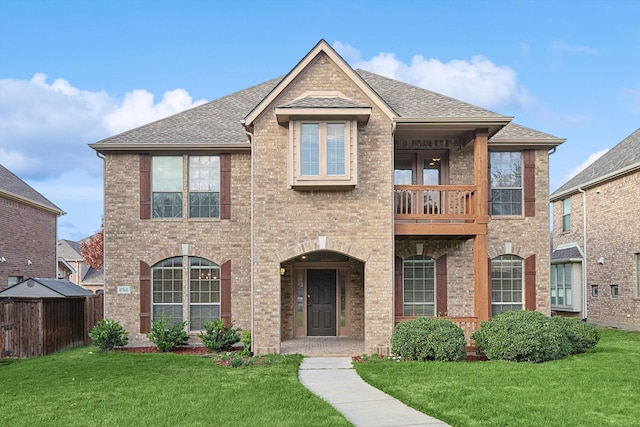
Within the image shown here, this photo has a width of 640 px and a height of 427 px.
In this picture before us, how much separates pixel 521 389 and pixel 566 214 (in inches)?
760

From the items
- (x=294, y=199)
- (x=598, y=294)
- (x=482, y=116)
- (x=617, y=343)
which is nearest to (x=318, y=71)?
(x=294, y=199)

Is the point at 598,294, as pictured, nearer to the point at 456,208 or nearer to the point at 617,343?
the point at 617,343

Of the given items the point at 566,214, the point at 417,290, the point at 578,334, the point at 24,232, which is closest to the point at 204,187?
the point at 417,290

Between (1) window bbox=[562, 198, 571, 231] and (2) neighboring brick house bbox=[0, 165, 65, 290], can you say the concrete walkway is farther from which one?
(1) window bbox=[562, 198, 571, 231]

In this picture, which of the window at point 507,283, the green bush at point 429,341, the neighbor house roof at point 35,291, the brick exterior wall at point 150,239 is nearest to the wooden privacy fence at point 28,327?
the neighbor house roof at point 35,291

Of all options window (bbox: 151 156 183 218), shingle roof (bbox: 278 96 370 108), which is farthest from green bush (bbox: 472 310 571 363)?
Result: window (bbox: 151 156 183 218)

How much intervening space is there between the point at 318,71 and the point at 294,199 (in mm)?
3271

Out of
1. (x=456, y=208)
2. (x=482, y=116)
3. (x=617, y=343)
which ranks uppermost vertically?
(x=482, y=116)

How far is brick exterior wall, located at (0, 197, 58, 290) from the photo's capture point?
21.5m

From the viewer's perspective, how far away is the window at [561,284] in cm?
2528

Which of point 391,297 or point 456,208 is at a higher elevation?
point 456,208

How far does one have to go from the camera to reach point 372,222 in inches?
560

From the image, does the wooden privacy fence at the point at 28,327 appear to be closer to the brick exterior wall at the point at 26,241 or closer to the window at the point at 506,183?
the brick exterior wall at the point at 26,241

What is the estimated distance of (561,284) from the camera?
1025 inches
